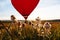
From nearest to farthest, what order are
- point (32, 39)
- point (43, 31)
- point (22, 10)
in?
point (43, 31) → point (32, 39) → point (22, 10)

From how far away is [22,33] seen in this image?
3.03 metres

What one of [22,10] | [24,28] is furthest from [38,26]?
[22,10]

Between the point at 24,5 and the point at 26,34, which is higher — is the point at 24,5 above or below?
above

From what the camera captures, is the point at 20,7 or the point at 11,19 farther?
the point at 20,7

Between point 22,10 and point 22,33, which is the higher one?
point 22,10

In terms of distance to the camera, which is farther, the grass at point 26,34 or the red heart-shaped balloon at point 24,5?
the red heart-shaped balloon at point 24,5

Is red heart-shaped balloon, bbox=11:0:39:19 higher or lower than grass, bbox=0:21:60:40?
higher

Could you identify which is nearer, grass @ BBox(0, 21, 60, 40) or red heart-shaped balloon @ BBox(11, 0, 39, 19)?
grass @ BBox(0, 21, 60, 40)

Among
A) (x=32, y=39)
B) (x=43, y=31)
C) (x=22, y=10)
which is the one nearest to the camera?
(x=43, y=31)

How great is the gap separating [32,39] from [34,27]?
7.4 inches

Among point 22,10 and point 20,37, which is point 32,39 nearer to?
point 20,37

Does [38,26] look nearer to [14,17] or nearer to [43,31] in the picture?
[43,31]

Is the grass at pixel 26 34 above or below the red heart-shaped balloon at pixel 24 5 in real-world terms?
below

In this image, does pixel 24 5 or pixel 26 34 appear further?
pixel 24 5
